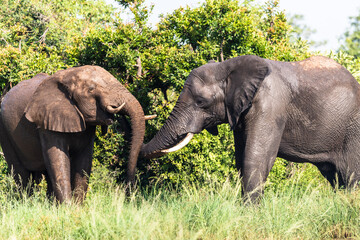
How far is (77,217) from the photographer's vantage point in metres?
6.05

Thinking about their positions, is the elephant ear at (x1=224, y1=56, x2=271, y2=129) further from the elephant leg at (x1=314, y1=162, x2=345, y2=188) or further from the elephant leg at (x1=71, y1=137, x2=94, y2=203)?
the elephant leg at (x1=71, y1=137, x2=94, y2=203)

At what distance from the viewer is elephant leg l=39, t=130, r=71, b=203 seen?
7355mm

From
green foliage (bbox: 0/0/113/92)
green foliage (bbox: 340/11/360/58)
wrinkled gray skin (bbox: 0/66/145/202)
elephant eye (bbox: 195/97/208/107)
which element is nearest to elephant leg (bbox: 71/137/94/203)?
wrinkled gray skin (bbox: 0/66/145/202)

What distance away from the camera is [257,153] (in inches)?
271

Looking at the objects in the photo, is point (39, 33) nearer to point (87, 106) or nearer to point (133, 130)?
point (87, 106)

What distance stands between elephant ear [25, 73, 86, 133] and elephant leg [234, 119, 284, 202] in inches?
88.0

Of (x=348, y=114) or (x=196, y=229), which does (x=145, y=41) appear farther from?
(x=196, y=229)

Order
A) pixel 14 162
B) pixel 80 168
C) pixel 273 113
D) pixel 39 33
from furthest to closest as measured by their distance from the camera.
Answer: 1. pixel 39 33
2. pixel 14 162
3. pixel 80 168
4. pixel 273 113

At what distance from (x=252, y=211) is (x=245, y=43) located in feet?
14.6

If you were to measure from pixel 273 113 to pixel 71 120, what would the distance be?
106 inches

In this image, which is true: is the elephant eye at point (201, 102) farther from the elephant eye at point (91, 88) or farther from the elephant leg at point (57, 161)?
the elephant leg at point (57, 161)

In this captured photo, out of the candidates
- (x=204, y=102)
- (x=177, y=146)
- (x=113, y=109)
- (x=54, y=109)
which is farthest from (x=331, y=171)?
(x=54, y=109)

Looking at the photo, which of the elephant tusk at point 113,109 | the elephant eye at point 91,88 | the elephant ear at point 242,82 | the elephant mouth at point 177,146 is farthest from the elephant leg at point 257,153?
the elephant eye at point 91,88

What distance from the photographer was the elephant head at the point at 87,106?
7340 millimetres
